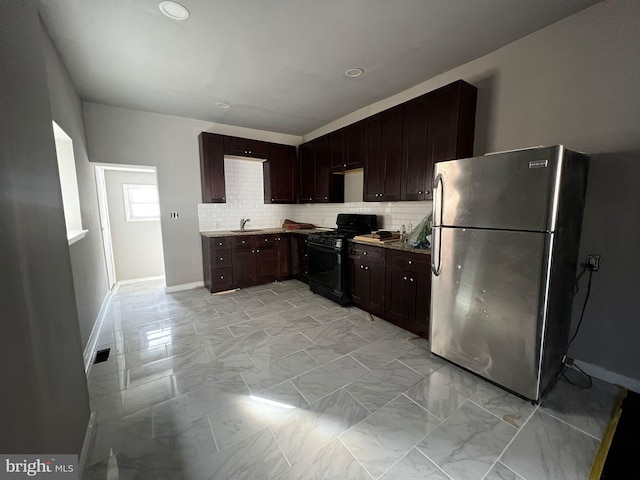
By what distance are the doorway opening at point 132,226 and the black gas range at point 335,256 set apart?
3.29 metres

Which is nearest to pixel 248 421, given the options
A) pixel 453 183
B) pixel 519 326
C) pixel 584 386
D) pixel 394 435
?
pixel 394 435

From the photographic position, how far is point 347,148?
3.84 metres

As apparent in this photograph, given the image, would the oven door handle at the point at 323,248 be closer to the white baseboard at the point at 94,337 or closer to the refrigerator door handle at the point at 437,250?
the refrigerator door handle at the point at 437,250

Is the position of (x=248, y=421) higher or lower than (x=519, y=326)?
lower

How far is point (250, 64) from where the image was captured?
259cm

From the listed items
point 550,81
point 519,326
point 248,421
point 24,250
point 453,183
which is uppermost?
point 550,81

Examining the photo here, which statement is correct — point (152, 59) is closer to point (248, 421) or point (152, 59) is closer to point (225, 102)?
point (225, 102)

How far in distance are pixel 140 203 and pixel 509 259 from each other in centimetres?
629

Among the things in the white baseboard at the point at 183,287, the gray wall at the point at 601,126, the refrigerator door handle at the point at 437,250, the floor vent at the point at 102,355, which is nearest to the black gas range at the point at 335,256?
the refrigerator door handle at the point at 437,250

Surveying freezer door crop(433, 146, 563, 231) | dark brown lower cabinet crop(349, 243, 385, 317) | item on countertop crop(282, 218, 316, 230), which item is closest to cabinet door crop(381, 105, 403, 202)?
dark brown lower cabinet crop(349, 243, 385, 317)

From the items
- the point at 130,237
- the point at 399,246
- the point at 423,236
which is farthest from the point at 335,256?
the point at 130,237

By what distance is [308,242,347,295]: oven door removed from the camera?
11.6 feet

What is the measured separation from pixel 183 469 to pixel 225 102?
3826 mm

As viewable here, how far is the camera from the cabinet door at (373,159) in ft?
10.9
